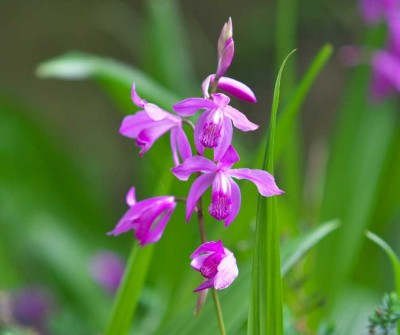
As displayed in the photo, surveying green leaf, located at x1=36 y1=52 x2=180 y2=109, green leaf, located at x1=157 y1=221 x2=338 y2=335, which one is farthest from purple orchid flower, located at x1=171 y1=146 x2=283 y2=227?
green leaf, located at x1=36 y1=52 x2=180 y2=109

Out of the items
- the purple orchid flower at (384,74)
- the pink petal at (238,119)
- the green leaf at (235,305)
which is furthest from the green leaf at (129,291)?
the purple orchid flower at (384,74)

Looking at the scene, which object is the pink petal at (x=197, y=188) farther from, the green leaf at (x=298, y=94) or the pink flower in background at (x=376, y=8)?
the pink flower in background at (x=376, y=8)

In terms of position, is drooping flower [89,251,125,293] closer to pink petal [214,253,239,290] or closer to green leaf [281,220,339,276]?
green leaf [281,220,339,276]

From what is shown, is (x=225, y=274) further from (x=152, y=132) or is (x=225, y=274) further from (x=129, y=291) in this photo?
(x=129, y=291)

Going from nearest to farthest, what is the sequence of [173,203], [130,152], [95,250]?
1. [173,203]
2. [95,250]
3. [130,152]

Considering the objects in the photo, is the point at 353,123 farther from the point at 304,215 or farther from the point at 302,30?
the point at 302,30

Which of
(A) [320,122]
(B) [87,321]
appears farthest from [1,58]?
(B) [87,321]

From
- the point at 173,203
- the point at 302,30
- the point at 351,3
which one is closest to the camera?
the point at 173,203
